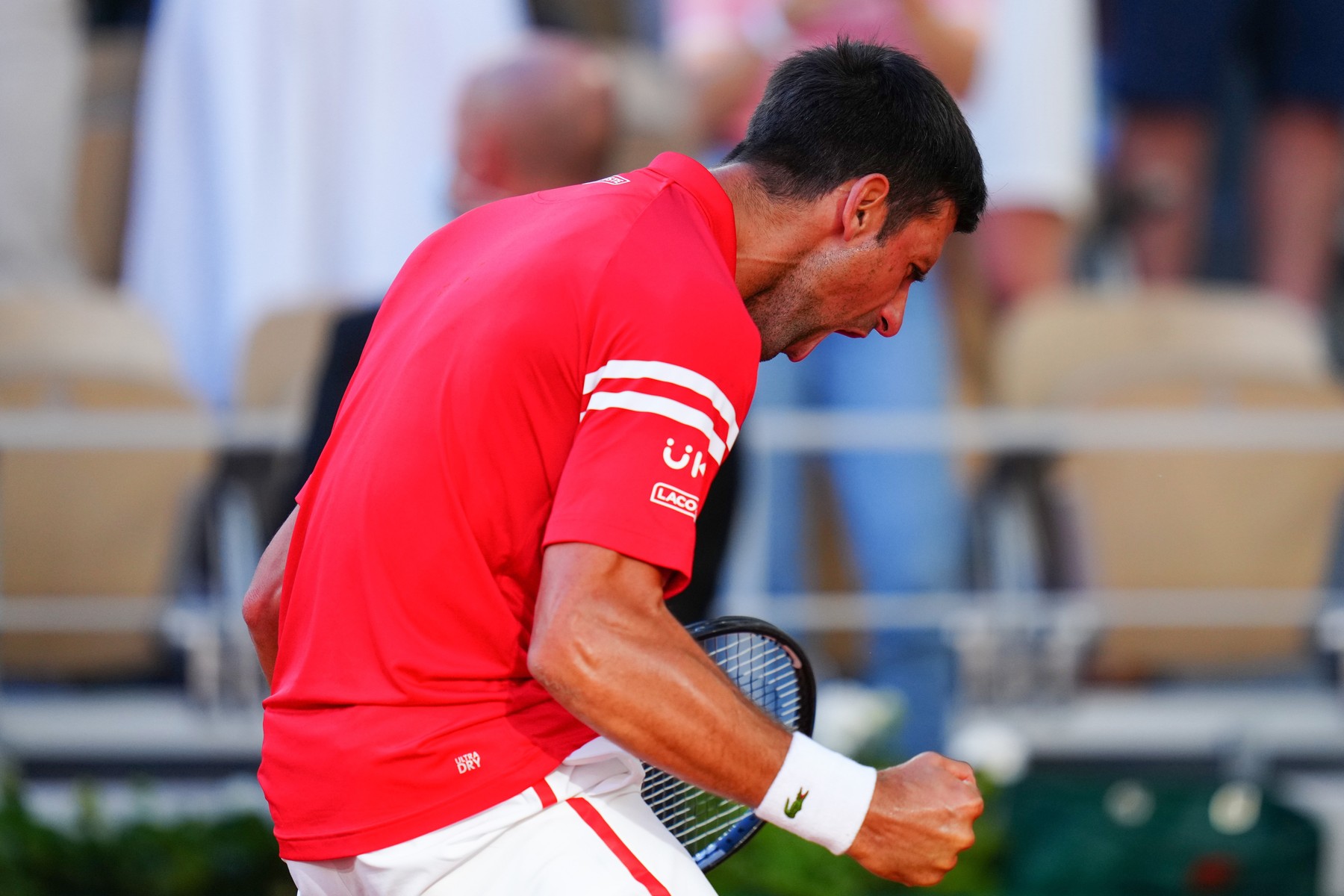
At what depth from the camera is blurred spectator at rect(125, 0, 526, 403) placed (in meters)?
4.37

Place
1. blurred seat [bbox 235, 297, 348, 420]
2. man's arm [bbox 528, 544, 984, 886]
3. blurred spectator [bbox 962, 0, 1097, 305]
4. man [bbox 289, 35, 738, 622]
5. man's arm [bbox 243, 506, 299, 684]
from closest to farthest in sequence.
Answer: man's arm [bbox 528, 544, 984, 886]
man's arm [bbox 243, 506, 299, 684]
man [bbox 289, 35, 738, 622]
blurred seat [bbox 235, 297, 348, 420]
blurred spectator [bbox 962, 0, 1097, 305]

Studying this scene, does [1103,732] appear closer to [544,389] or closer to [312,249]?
[312,249]

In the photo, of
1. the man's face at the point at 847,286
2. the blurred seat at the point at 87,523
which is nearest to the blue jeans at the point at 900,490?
the blurred seat at the point at 87,523

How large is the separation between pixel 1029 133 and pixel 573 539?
323 centimetres

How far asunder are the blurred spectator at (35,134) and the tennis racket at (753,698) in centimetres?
326

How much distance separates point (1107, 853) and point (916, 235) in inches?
89.1

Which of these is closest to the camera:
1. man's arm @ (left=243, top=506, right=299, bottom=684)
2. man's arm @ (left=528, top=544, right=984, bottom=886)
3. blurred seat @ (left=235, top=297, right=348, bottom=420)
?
man's arm @ (left=528, top=544, right=984, bottom=886)

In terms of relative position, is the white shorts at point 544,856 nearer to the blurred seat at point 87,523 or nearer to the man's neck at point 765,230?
the man's neck at point 765,230

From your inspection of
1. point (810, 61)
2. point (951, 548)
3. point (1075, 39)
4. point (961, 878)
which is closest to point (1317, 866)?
point (961, 878)

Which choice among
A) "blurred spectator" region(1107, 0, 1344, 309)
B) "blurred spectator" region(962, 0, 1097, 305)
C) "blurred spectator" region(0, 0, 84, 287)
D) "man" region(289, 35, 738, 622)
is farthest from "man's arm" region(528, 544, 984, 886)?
"blurred spectator" region(1107, 0, 1344, 309)

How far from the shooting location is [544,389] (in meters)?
1.39

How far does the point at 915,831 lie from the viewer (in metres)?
1.44

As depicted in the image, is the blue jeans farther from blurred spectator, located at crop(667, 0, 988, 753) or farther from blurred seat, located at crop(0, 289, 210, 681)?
blurred seat, located at crop(0, 289, 210, 681)

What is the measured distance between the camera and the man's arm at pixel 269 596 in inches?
66.8
